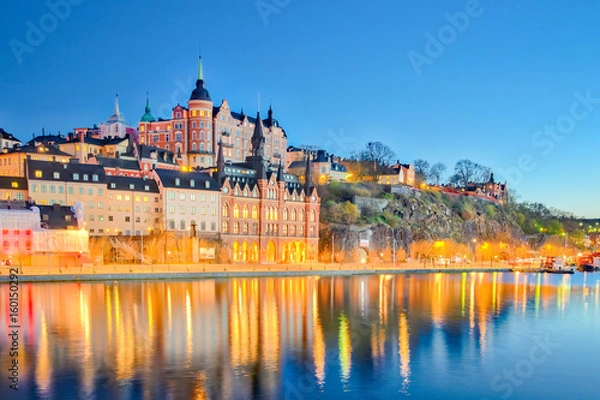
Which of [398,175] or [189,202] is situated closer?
[189,202]

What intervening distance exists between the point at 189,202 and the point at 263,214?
1217 cm

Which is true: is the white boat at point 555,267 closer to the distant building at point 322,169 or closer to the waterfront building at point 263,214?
the waterfront building at point 263,214

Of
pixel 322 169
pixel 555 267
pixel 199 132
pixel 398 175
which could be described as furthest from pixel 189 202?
pixel 398 175

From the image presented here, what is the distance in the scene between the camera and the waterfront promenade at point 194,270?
56031mm

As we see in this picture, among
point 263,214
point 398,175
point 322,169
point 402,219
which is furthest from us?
point 398,175

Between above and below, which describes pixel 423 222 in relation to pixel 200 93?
below

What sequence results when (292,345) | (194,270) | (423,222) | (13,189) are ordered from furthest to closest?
(423,222) → (13,189) → (194,270) → (292,345)

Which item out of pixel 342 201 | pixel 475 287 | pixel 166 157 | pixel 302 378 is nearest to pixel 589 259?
pixel 342 201

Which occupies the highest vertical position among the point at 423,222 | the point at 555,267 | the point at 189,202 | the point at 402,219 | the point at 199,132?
the point at 199,132

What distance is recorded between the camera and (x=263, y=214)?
8631 cm

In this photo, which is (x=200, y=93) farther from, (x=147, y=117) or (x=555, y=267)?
(x=555, y=267)

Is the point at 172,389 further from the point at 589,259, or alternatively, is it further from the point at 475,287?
the point at 589,259

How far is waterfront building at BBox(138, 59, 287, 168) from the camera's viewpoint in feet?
342

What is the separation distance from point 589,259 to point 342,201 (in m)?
52.8
